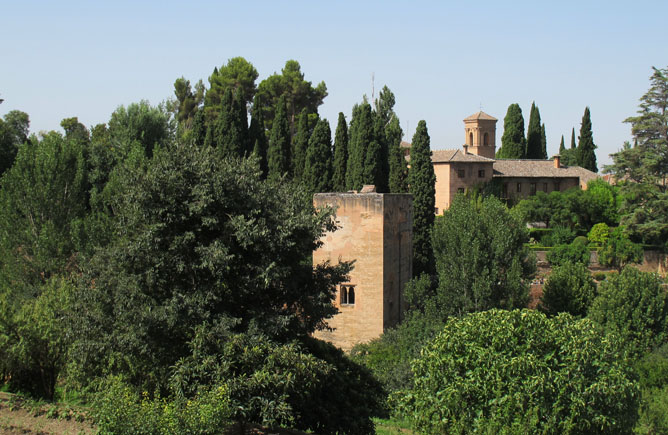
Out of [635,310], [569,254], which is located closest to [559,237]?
[569,254]

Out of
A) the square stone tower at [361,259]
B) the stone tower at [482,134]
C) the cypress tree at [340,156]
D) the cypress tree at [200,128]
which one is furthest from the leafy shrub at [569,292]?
the stone tower at [482,134]

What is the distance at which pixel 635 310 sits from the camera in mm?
21422

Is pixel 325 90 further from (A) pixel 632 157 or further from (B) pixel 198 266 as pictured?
(B) pixel 198 266

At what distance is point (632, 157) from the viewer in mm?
34844

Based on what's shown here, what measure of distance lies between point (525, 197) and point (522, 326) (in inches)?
1446

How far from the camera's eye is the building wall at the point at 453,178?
1699 inches

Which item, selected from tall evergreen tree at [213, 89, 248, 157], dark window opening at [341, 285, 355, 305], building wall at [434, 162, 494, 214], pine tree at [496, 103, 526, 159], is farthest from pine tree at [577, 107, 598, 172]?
dark window opening at [341, 285, 355, 305]

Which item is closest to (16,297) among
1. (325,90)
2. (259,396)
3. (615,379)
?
(259,396)

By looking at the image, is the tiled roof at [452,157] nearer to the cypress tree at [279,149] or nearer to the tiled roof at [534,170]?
the tiled roof at [534,170]

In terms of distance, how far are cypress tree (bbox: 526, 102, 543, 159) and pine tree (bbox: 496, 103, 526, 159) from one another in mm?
744

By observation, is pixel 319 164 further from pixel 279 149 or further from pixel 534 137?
pixel 534 137

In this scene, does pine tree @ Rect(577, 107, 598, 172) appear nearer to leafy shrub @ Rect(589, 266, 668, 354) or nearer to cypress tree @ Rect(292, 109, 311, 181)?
cypress tree @ Rect(292, 109, 311, 181)

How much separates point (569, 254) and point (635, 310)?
41.7 feet

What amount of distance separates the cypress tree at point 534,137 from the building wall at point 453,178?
422 inches
